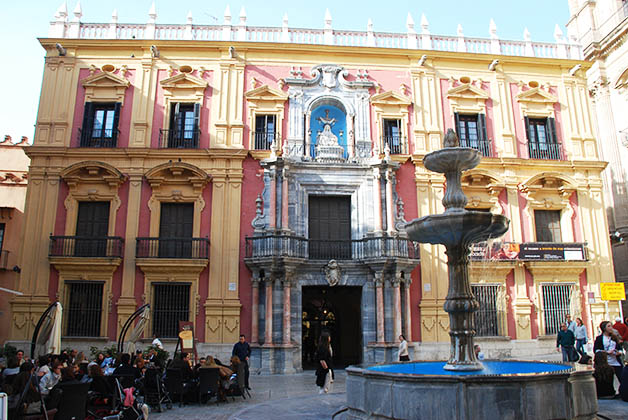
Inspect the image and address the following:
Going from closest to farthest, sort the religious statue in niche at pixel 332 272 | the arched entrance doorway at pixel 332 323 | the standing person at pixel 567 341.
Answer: the standing person at pixel 567 341 < the religious statue in niche at pixel 332 272 < the arched entrance doorway at pixel 332 323

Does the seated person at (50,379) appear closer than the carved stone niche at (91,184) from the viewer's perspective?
Yes

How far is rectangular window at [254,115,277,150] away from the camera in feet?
62.8

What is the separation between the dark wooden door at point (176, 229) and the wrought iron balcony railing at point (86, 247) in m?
1.43

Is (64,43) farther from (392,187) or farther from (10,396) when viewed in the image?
(10,396)

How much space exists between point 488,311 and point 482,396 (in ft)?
41.6

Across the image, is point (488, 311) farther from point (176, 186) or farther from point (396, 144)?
point (176, 186)

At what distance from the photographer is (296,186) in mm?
18500

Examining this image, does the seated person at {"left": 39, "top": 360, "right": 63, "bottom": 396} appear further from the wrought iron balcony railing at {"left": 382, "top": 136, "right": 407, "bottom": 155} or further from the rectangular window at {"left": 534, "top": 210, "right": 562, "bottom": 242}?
the rectangular window at {"left": 534, "top": 210, "right": 562, "bottom": 242}

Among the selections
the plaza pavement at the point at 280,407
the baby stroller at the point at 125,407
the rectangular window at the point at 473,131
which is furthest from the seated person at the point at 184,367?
the rectangular window at the point at 473,131

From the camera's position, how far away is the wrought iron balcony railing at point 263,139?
1911 cm

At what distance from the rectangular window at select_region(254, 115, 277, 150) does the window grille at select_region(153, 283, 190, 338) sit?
563 centimetres

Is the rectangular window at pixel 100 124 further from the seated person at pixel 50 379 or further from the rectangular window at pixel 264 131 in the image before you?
the seated person at pixel 50 379

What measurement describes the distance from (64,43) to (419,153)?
45.0ft

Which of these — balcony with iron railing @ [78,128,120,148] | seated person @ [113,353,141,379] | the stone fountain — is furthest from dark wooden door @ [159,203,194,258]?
the stone fountain
